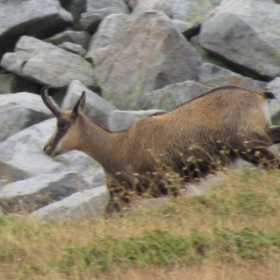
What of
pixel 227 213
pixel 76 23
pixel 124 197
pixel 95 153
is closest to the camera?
pixel 227 213

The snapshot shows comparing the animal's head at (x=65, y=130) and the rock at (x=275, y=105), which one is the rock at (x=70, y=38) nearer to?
the rock at (x=275, y=105)

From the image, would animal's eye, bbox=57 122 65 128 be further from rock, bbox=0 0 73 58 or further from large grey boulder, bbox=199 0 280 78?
rock, bbox=0 0 73 58

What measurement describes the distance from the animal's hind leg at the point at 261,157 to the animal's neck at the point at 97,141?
5.36 feet

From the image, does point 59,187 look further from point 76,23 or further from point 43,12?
point 76,23

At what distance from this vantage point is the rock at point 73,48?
13.4m

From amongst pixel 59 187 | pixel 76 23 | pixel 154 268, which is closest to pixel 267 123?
pixel 59 187

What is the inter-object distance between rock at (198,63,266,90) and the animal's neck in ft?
7.56

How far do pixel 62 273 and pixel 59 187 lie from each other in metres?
3.29

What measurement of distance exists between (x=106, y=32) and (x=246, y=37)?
251cm

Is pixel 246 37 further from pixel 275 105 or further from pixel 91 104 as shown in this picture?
pixel 91 104

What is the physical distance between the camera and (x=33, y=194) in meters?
9.10

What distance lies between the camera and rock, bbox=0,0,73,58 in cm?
1336

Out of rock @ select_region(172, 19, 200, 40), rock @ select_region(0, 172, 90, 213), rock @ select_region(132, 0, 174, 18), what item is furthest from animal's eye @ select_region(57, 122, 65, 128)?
rock @ select_region(132, 0, 174, 18)

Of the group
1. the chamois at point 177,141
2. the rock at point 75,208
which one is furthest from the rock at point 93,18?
the rock at point 75,208
